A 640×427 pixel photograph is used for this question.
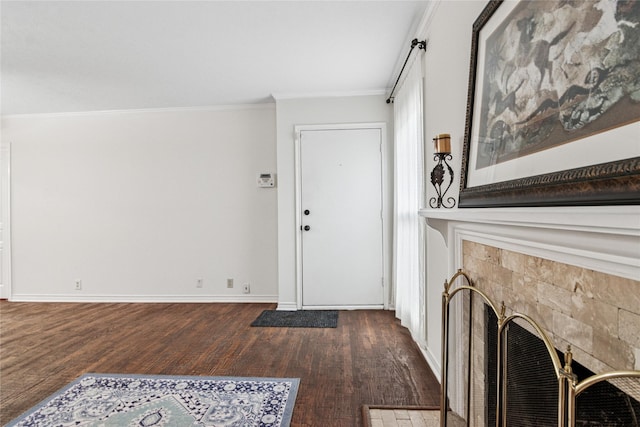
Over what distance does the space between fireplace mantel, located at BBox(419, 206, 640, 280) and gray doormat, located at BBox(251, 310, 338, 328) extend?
2421mm

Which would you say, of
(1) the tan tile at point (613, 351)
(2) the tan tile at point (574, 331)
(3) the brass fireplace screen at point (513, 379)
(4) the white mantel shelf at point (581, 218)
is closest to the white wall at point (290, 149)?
(3) the brass fireplace screen at point (513, 379)

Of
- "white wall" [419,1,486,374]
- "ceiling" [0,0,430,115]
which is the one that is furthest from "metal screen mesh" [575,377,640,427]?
"ceiling" [0,0,430,115]

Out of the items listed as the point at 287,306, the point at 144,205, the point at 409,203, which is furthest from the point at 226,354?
the point at 144,205

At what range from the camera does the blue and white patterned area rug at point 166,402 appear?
5.82 ft

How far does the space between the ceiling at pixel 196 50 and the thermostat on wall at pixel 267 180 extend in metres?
0.93

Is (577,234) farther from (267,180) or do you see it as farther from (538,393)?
(267,180)

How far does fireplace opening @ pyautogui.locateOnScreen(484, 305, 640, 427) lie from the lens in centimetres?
66

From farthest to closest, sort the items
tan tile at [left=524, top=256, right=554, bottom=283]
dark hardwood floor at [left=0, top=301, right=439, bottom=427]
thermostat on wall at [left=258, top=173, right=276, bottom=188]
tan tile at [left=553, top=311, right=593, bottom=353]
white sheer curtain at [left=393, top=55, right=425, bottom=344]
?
thermostat on wall at [left=258, top=173, right=276, bottom=188]
white sheer curtain at [left=393, top=55, right=425, bottom=344]
dark hardwood floor at [left=0, top=301, right=439, bottom=427]
tan tile at [left=524, top=256, right=554, bottom=283]
tan tile at [left=553, top=311, right=593, bottom=353]

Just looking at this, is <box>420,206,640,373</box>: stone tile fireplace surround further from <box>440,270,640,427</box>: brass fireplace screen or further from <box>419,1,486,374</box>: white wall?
<box>419,1,486,374</box>: white wall

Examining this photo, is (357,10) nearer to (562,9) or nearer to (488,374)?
(562,9)

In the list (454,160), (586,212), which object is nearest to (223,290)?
(454,160)

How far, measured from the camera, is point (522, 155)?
1.08m

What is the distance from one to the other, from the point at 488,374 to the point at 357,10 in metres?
2.31

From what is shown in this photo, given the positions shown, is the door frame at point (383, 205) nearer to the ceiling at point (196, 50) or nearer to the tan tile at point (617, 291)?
the ceiling at point (196, 50)
